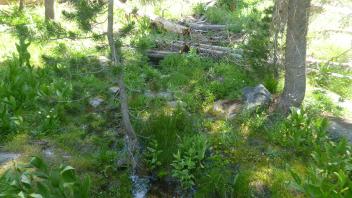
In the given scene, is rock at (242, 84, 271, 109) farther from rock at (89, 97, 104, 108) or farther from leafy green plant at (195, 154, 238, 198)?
rock at (89, 97, 104, 108)

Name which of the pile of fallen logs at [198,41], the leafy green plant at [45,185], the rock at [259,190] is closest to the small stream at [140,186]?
the leafy green plant at [45,185]

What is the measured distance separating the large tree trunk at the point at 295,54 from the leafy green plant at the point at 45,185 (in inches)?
166

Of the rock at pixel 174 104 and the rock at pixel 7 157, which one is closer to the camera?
the rock at pixel 7 157

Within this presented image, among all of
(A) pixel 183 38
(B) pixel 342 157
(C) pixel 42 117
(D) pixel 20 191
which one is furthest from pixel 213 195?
(A) pixel 183 38

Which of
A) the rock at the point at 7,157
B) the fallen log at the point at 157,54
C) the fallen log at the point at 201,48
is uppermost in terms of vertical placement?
the fallen log at the point at 201,48

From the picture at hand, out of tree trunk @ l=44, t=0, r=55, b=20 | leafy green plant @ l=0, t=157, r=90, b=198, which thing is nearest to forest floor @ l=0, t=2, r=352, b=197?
leafy green plant @ l=0, t=157, r=90, b=198

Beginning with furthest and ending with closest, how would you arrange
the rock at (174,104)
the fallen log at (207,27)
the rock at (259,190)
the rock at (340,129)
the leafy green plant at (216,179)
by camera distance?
the fallen log at (207,27)
the rock at (174,104)
the rock at (340,129)
the rock at (259,190)
the leafy green plant at (216,179)

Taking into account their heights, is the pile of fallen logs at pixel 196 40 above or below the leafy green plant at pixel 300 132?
above

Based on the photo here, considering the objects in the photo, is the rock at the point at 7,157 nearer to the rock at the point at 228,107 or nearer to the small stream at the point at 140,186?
the small stream at the point at 140,186

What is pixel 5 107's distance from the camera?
6.34 meters

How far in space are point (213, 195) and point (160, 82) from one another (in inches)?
156

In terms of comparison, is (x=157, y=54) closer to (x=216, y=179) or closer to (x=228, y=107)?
(x=228, y=107)

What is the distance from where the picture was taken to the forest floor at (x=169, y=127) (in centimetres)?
564

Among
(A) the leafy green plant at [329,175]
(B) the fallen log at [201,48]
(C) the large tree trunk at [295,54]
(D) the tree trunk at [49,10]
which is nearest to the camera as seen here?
(A) the leafy green plant at [329,175]
